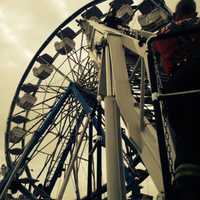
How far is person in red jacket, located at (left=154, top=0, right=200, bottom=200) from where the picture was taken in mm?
2600

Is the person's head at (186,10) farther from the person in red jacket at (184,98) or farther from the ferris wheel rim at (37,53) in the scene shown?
the ferris wheel rim at (37,53)

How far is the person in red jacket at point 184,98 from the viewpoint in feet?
8.53

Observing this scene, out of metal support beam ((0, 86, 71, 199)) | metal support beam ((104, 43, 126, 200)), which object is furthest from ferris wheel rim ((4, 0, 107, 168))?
metal support beam ((104, 43, 126, 200))

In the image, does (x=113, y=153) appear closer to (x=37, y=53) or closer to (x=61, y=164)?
(x=61, y=164)

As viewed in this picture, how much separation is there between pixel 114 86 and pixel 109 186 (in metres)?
1.26

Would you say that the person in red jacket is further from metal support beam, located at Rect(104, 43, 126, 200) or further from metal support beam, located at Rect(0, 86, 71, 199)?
metal support beam, located at Rect(0, 86, 71, 199)

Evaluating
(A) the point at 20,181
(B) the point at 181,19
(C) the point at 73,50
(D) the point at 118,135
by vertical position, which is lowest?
(A) the point at 20,181

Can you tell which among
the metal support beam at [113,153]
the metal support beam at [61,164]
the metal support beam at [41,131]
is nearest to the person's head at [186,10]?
the metal support beam at [113,153]

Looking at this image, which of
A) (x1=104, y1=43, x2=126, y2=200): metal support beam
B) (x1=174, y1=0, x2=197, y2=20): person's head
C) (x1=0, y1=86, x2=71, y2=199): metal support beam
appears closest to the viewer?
(x1=174, y1=0, x2=197, y2=20): person's head

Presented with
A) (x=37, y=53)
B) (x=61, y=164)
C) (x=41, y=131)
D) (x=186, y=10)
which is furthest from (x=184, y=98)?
(x=37, y=53)

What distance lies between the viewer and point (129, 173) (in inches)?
552

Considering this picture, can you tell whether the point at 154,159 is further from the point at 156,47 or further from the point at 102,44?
the point at 102,44

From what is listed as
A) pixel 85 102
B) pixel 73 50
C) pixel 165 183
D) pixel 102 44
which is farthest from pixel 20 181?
pixel 165 183

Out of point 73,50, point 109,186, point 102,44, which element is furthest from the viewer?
point 73,50
